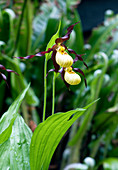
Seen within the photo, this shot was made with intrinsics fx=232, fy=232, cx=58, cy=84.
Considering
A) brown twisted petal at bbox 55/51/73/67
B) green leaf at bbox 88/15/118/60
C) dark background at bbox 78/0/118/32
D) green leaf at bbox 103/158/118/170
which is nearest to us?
brown twisted petal at bbox 55/51/73/67

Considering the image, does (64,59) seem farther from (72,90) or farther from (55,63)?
(72,90)

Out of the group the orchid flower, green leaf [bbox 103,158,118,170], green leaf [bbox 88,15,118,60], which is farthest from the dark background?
the orchid flower

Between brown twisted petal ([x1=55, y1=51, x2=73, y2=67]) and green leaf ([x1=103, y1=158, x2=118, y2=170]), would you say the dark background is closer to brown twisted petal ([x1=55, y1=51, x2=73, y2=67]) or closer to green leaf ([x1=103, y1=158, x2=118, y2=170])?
green leaf ([x1=103, y1=158, x2=118, y2=170])

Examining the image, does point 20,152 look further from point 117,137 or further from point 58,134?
point 117,137

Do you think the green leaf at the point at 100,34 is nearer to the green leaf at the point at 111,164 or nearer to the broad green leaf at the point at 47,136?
the green leaf at the point at 111,164

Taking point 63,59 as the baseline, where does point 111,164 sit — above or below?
below

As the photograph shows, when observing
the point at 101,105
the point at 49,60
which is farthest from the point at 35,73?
the point at 49,60

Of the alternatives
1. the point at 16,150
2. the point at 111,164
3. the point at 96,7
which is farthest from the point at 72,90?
the point at 96,7
